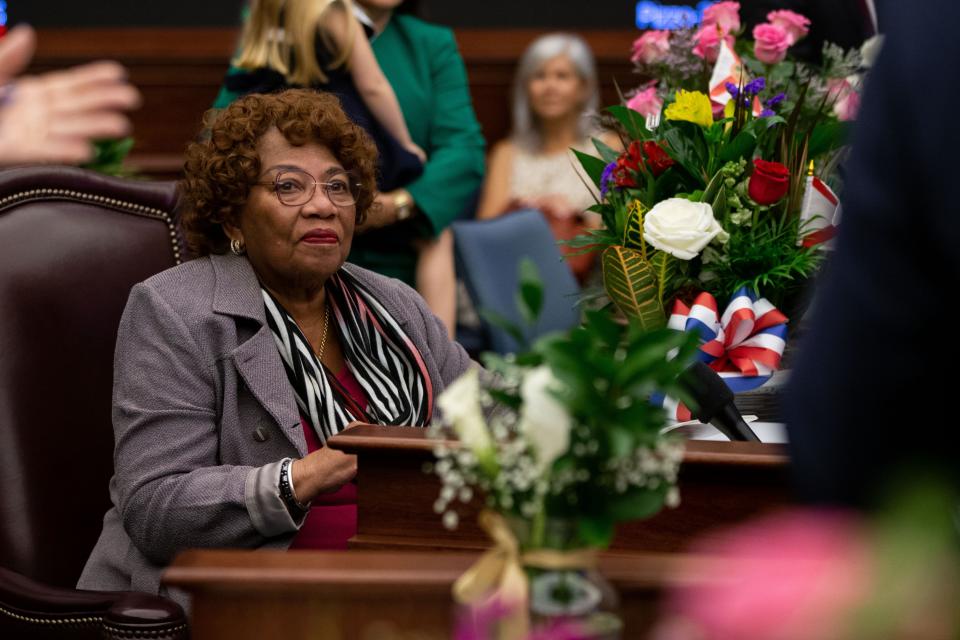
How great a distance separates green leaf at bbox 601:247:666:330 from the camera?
207 cm

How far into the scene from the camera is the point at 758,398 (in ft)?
6.92

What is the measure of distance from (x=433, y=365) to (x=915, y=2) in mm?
1633

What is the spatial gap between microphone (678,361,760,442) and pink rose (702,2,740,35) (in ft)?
3.08

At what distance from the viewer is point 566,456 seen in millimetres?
1003

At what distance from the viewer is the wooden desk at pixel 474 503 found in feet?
5.40

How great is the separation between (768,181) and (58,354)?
1.20m

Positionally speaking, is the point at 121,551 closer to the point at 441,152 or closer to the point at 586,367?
the point at 586,367

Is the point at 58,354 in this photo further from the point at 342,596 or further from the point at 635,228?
the point at 342,596

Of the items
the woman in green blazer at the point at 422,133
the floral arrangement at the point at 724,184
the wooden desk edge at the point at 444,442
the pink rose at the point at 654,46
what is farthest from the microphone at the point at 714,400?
the woman in green blazer at the point at 422,133

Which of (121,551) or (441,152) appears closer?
(121,551)

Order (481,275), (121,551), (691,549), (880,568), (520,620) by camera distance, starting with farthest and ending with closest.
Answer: (481,275)
(121,551)
(691,549)
(520,620)
(880,568)

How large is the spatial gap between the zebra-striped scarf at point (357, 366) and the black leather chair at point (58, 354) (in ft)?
0.98

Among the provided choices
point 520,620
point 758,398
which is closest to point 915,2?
point 520,620

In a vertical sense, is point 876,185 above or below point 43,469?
above
